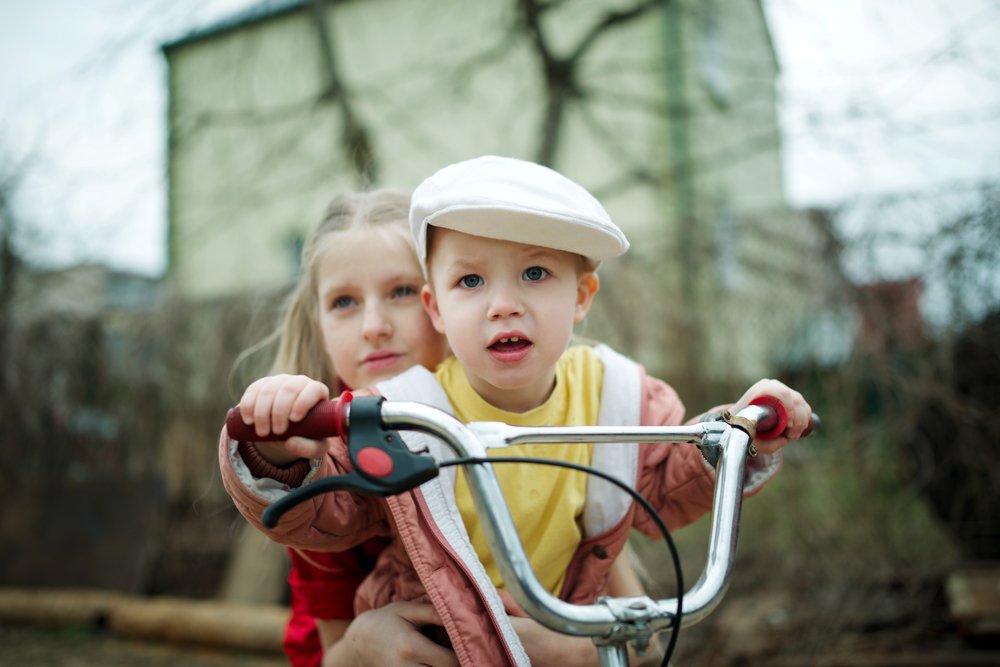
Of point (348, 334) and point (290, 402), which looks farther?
point (348, 334)

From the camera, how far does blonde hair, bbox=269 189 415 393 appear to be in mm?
2125

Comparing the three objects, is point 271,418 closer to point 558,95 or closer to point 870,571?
point 870,571

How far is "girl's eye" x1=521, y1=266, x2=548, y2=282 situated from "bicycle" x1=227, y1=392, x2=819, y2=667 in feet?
1.37

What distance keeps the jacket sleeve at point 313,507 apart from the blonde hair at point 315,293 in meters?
0.64

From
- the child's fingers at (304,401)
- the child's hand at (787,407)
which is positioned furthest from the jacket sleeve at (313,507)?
the child's hand at (787,407)

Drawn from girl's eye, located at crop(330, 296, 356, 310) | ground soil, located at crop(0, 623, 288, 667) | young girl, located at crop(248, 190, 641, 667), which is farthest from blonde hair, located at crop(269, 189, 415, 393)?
ground soil, located at crop(0, 623, 288, 667)

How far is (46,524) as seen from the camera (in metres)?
5.34

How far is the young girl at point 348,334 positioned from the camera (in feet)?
6.22

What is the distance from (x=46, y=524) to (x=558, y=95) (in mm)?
4529

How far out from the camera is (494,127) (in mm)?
6344

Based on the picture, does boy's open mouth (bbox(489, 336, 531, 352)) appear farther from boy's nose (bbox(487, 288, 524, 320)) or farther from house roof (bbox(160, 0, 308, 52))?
house roof (bbox(160, 0, 308, 52))

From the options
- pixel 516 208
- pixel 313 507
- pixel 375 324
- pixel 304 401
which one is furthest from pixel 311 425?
pixel 375 324

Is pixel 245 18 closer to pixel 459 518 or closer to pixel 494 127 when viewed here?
pixel 494 127

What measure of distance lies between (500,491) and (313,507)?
1.54ft
